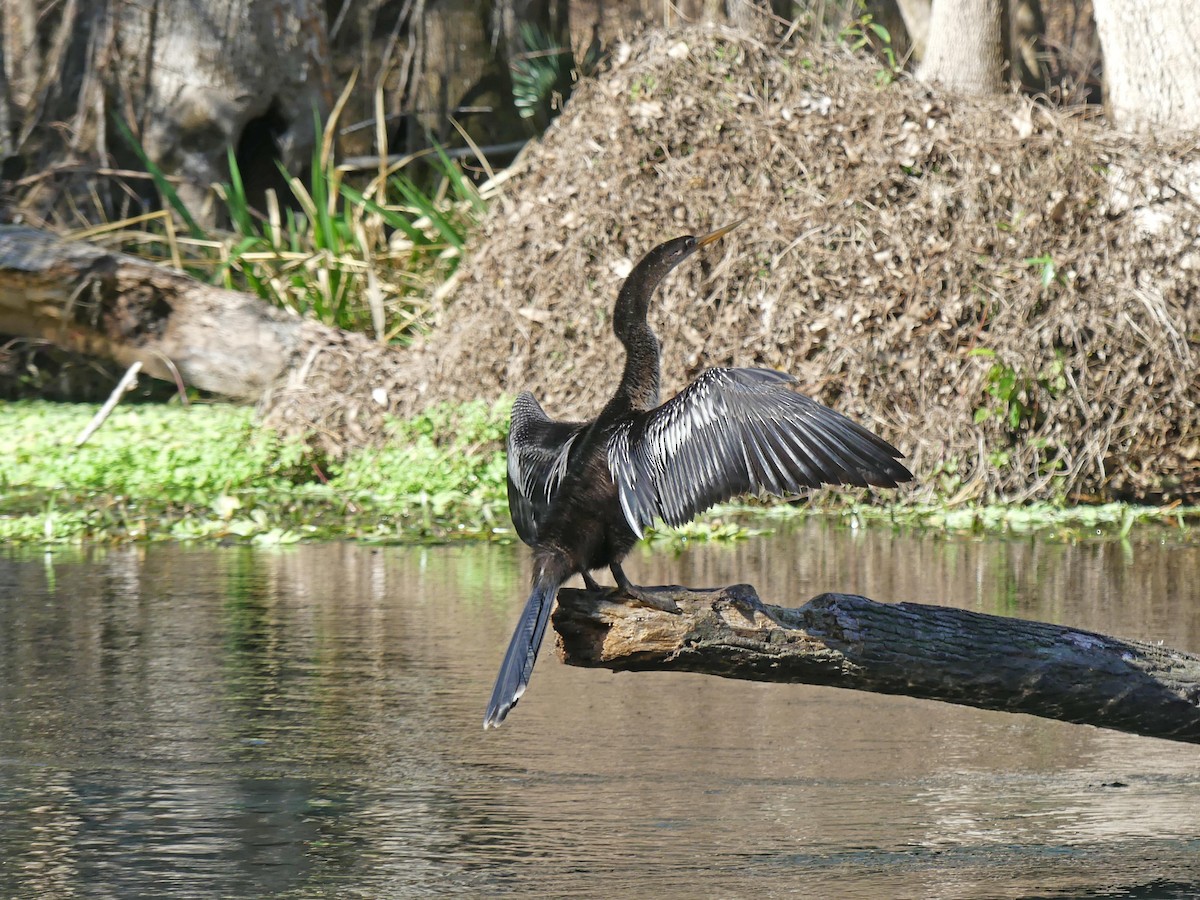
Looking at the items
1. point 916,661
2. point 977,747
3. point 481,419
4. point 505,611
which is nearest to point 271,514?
point 481,419

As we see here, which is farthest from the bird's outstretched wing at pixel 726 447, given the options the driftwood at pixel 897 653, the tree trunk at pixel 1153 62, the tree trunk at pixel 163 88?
the tree trunk at pixel 163 88

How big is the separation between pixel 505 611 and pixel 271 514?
3150 millimetres

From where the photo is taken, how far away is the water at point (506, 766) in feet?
13.5

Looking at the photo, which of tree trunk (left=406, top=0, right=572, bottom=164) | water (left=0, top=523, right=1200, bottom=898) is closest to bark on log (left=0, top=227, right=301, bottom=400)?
water (left=0, top=523, right=1200, bottom=898)

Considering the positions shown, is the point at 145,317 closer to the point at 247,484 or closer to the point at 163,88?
the point at 247,484

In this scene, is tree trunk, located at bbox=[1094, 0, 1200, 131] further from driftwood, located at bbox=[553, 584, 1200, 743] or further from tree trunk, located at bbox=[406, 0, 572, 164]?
tree trunk, located at bbox=[406, 0, 572, 164]

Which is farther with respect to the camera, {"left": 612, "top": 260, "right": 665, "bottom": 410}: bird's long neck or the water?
{"left": 612, "top": 260, "right": 665, "bottom": 410}: bird's long neck

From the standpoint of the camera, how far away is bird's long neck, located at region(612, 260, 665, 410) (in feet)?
16.4

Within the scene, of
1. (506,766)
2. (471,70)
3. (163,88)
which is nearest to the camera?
(506,766)

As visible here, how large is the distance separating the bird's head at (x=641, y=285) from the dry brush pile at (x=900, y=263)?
4.88 metres

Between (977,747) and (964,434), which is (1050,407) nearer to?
(964,434)

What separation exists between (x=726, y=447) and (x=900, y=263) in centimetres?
613

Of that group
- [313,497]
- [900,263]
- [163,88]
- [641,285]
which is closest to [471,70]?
[163,88]

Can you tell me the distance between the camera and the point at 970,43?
1388cm
